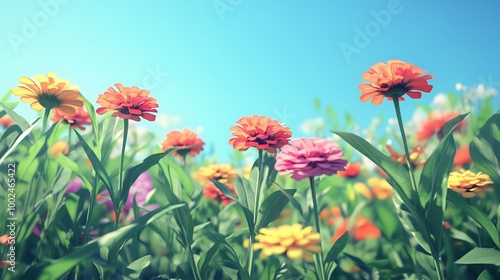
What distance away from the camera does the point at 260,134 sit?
1.10 metres

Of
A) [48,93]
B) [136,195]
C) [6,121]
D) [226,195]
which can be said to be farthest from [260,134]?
[6,121]

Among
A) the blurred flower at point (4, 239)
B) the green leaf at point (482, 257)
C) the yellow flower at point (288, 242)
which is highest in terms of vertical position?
the blurred flower at point (4, 239)

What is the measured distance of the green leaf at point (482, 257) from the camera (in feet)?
3.64

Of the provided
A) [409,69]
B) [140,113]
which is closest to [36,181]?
[140,113]

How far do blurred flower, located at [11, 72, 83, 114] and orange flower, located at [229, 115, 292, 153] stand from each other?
0.46 m

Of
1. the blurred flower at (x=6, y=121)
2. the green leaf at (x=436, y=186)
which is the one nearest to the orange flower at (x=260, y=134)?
the green leaf at (x=436, y=186)

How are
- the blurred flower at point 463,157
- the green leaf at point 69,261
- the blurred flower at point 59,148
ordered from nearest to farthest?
the green leaf at point 69,261
the blurred flower at point 59,148
the blurred flower at point 463,157

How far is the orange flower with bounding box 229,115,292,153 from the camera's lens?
1093 mm

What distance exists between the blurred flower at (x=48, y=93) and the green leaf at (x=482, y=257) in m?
1.18

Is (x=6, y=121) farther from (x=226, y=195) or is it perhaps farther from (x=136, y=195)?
(x=226, y=195)

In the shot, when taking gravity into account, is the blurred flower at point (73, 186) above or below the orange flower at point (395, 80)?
below

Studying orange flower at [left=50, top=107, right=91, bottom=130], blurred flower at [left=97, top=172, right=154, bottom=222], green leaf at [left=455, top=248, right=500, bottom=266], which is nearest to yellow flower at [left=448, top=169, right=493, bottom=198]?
green leaf at [left=455, top=248, right=500, bottom=266]

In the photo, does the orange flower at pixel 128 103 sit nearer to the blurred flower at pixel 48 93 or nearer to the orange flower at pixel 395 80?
the blurred flower at pixel 48 93

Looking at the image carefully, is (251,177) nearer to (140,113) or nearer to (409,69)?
(140,113)
